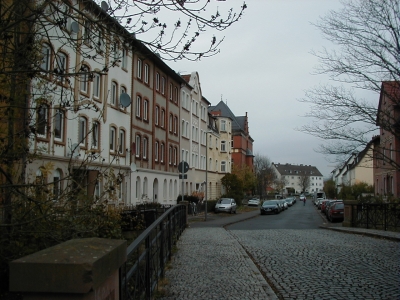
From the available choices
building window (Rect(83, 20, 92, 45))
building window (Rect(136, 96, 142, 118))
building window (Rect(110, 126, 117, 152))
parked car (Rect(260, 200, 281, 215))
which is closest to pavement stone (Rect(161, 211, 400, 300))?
building window (Rect(83, 20, 92, 45))

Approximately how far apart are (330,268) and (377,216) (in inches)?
544

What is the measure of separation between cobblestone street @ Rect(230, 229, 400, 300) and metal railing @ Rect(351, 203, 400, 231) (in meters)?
6.76

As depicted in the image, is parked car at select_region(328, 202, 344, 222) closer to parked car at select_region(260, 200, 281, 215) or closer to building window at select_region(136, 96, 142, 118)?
parked car at select_region(260, 200, 281, 215)

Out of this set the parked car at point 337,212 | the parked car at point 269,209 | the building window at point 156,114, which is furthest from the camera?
the parked car at point 269,209

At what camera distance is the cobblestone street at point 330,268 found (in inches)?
294

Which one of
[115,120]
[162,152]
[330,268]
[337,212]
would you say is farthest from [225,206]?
[330,268]

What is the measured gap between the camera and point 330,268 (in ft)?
31.9

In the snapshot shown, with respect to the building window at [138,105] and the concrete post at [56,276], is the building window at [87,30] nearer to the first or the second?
the concrete post at [56,276]

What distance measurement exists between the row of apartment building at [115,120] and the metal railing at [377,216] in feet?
34.0

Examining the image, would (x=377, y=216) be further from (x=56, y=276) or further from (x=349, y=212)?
(x=56, y=276)

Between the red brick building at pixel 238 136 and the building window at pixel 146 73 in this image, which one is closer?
the building window at pixel 146 73

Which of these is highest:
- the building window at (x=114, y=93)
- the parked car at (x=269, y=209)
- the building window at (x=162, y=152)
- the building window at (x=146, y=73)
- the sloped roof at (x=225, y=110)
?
the sloped roof at (x=225, y=110)

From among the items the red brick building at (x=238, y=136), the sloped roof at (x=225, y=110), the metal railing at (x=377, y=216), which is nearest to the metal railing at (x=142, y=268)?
the metal railing at (x=377, y=216)

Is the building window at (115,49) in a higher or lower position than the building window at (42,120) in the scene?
higher
